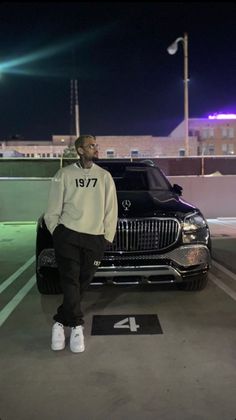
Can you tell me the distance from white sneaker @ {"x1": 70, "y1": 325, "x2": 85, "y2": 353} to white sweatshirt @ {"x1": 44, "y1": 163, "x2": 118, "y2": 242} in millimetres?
863

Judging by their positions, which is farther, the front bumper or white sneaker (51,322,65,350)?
the front bumper

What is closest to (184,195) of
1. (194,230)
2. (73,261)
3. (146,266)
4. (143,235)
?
(194,230)

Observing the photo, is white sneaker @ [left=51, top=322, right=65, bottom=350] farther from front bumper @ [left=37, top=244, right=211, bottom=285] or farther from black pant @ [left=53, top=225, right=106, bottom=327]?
front bumper @ [left=37, top=244, right=211, bottom=285]

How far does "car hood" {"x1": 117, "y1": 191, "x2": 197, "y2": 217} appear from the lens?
5.62 meters

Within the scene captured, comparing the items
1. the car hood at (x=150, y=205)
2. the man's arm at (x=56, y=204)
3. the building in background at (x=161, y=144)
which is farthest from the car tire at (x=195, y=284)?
the building in background at (x=161, y=144)

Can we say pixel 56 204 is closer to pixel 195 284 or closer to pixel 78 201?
pixel 78 201

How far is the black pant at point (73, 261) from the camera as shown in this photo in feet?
13.7

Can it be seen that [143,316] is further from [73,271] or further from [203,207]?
[203,207]

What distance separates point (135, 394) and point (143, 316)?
6.14 feet

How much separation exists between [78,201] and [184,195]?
11.4 metres


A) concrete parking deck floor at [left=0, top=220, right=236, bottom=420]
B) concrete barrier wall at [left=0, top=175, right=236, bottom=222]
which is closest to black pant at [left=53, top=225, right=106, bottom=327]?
concrete parking deck floor at [left=0, top=220, right=236, bottom=420]

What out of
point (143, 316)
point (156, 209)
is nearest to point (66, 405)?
point (143, 316)

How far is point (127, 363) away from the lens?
3.97 m

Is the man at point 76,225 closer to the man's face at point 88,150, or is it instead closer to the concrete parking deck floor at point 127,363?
the man's face at point 88,150
